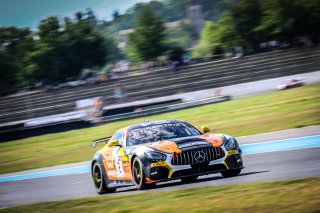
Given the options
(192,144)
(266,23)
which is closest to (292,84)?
(266,23)

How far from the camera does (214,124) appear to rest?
29.2 m

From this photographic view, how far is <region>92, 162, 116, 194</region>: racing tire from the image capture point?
12734 mm

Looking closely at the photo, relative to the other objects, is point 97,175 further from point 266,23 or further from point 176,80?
point 266,23

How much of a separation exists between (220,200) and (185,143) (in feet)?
9.11

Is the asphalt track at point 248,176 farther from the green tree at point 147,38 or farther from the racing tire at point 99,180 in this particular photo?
the green tree at point 147,38

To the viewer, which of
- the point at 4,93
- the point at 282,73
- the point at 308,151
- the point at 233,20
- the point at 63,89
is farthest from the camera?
the point at 233,20

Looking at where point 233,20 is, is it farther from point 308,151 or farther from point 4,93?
point 308,151

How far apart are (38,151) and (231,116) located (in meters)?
9.19

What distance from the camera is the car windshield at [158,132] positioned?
11654 millimetres

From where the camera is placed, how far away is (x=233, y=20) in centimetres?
7950

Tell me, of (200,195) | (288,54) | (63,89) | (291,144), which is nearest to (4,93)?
(63,89)

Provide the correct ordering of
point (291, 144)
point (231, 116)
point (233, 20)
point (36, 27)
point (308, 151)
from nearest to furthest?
1. point (308, 151)
2. point (291, 144)
3. point (231, 116)
4. point (233, 20)
5. point (36, 27)

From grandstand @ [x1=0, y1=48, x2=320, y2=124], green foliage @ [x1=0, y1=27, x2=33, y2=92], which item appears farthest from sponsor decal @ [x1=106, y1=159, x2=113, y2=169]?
green foliage @ [x1=0, y1=27, x2=33, y2=92]

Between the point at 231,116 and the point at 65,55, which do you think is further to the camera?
the point at 65,55
